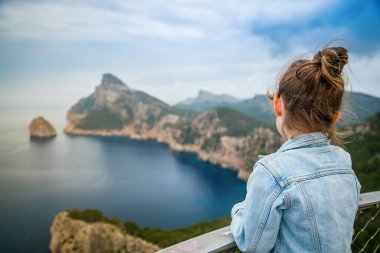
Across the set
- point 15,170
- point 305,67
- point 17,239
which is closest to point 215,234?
point 305,67

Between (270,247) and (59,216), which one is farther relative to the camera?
(59,216)

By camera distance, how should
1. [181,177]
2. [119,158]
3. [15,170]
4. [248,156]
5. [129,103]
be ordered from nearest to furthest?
[15,170], [181,177], [248,156], [119,158], [129,103]

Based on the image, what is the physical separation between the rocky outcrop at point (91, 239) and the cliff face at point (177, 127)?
23.8m

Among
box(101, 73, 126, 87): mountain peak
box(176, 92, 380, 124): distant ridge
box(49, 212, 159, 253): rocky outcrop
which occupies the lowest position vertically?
box(49, 212, 159, 253): rocky outcrop

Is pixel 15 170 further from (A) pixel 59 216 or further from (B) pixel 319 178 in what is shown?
(B) pixel 319 178

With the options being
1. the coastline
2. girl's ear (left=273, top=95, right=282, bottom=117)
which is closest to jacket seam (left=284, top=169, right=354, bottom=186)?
girl's ear (left=273, top=95, right=282, bottom=117)

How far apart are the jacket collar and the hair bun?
20 cm

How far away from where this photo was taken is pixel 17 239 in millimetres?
22859

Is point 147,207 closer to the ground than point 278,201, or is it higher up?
closer to the ground

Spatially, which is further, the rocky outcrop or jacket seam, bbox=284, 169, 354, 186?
the rocky outcrop

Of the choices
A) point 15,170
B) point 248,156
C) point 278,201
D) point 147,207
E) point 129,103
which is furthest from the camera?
point 129,103

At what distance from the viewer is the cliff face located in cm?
4969

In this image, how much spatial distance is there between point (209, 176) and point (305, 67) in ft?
142

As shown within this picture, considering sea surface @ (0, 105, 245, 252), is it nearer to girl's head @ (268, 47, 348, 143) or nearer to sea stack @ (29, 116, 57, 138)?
sea stack @ (29, 116, 57, 138)
